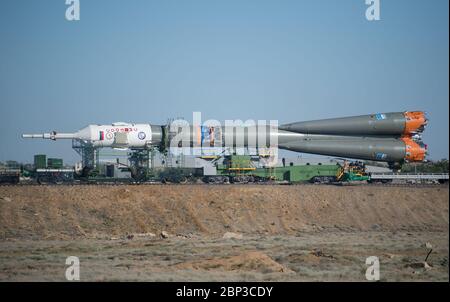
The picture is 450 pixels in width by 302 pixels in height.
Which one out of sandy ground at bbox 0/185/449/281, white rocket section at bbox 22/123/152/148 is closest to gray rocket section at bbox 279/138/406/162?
sandy ground at bbox 0/185/449/281

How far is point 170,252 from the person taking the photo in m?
27.1

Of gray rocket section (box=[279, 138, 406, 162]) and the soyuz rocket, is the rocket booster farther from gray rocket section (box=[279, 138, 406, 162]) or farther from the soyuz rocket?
gray rocket section (box=[279, 138, 406, 162])

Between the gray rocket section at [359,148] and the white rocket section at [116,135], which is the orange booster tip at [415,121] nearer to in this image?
the gray rocket section at [359,148]

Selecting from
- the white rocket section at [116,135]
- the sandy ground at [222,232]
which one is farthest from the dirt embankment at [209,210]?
the white rocket section at [116,135]

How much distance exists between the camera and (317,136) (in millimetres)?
52188

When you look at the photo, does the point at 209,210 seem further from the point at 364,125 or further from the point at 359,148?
the point at 364,125

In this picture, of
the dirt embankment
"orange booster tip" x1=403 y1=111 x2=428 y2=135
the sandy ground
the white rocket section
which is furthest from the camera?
the white rocket section

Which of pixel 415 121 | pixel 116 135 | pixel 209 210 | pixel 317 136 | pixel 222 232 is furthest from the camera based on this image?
pixel 317 136

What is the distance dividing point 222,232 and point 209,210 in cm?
412

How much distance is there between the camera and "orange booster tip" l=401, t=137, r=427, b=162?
49938 millimetres

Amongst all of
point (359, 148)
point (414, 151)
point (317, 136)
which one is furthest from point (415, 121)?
point (317, 136)

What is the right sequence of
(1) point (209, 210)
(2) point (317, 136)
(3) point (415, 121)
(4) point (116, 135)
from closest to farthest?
(1) point (209, 210)
(3) point (415, 121)
(4) point (116, 135)
(2) point (317, 136)

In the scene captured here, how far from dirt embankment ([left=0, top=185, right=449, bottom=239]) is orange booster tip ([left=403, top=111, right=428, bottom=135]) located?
22.7 feet
